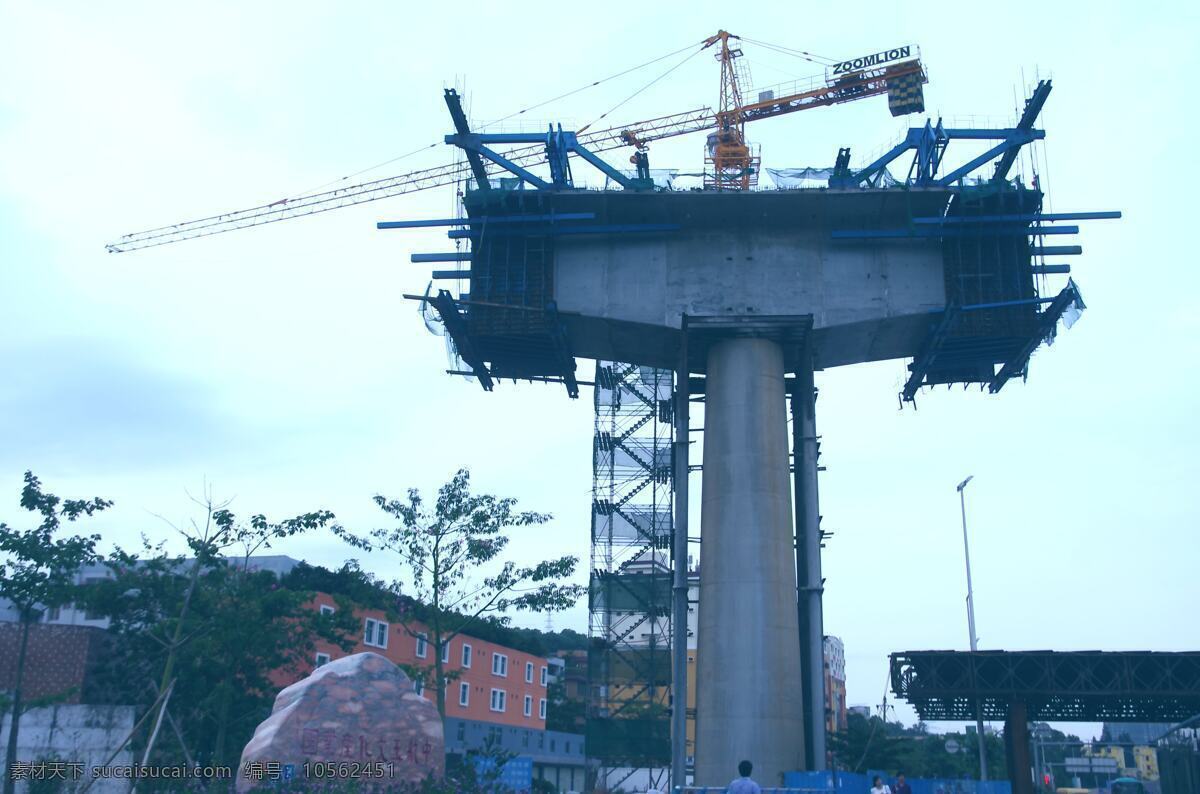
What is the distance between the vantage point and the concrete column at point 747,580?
32.3m

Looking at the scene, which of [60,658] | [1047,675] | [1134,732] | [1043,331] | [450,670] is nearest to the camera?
[1043,331]

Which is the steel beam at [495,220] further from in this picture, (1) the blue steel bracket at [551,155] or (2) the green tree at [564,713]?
(2) the green tree at [564,713]

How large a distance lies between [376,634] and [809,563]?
3032cm

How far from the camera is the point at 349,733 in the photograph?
1975 centimetres

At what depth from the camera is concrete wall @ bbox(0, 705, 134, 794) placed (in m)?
33.6

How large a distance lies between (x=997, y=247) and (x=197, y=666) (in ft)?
95.5

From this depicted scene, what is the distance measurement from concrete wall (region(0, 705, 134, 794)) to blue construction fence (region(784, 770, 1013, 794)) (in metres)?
20.3

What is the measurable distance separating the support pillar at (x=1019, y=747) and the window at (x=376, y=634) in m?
32.0

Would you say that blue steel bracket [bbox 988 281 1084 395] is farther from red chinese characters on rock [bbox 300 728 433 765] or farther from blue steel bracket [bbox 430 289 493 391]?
red chinese characters on rock [bbox 300 728 433 765]

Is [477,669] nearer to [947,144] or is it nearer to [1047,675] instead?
[1047,675]

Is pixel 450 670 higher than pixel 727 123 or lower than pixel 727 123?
lower

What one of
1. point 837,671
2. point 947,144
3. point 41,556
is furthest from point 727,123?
point 837,671

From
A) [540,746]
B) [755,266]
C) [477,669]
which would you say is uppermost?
[755,266]

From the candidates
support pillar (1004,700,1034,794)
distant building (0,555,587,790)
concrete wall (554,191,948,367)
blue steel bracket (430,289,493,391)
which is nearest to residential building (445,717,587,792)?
distant building (0,555,587,790)
